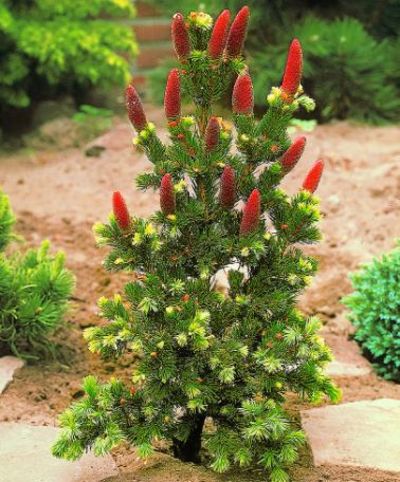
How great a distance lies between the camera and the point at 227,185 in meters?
2.88

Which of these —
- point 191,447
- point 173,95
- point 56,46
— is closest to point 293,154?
point 173,95

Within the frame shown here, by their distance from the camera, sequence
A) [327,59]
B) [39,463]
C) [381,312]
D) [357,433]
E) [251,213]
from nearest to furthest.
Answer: [251,213] → [39,463] → [357,433] → [381,312] → [327,59]

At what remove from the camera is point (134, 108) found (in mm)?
2896

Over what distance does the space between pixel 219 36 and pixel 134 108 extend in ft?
1.31

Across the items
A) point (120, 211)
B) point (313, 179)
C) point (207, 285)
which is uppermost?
point (313, 179)

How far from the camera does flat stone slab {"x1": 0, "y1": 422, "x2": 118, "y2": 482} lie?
3074 millimetres

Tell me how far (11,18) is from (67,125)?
1.12 m

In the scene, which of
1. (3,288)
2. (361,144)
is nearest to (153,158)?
(3,288)

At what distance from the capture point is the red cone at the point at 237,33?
2887mm

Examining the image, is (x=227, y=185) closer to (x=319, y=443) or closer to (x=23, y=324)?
(x=319, y=443)

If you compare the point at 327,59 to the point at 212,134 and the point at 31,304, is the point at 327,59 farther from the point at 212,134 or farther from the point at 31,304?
the point at 212,134

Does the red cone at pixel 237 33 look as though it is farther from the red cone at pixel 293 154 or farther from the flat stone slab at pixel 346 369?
the flat stone slab at pixel 346 369

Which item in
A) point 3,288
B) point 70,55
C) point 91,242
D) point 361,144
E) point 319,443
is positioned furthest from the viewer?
point 70,55

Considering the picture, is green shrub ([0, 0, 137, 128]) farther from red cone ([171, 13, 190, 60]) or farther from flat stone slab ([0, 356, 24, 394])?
red cone ([171, 13, 190, 60])
